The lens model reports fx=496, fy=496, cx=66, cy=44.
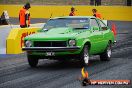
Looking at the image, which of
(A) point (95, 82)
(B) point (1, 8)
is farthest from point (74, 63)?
(B) point (1, 8)

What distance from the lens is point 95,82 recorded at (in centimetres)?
1065

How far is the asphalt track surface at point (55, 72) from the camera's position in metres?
11.0

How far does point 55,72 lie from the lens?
13.2 metres

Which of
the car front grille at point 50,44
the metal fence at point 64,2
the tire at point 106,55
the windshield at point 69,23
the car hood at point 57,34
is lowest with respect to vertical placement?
the tire at point 106,55

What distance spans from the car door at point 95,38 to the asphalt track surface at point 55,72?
0.46m

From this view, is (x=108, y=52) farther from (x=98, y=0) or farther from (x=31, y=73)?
(x=98, y=0)

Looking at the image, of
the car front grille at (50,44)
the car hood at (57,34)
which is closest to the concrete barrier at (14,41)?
the car hood at (57,34)

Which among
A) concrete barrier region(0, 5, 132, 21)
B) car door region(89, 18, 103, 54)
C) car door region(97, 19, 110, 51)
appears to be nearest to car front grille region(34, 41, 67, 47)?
car door region(89, 18, 103, 54)

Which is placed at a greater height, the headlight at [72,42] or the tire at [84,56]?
the headlight at [72,42]

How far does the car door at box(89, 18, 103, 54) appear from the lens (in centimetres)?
1478

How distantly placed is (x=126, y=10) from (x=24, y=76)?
33.0 metres

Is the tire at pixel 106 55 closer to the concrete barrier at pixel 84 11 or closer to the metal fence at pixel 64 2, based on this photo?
the concrete barrier at pixel 84 11

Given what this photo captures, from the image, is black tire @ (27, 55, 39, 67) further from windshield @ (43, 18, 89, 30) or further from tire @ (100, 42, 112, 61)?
tire @ (100, 42, 112, 61)

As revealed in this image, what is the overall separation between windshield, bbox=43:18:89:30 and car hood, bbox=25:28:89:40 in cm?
36
